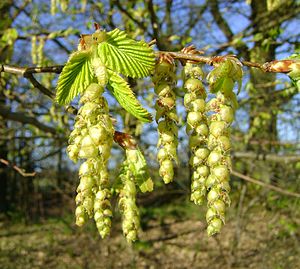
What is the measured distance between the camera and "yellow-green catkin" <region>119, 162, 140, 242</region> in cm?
88

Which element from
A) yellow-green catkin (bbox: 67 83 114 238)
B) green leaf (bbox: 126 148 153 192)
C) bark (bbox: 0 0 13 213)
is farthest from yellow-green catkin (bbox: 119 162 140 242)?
bark (bbox: 0 0 13 213)

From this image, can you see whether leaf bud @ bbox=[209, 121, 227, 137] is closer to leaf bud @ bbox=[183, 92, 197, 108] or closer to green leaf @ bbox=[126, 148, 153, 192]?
leaf bud @ bbox=[183, 92, 197, 108]

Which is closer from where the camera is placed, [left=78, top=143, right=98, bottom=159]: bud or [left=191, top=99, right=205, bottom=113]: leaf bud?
[left=78, top=143, right=98, bottom=159]: bud

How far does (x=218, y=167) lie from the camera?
2.58 ft

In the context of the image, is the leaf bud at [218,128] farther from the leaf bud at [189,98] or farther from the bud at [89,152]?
the bud at [89,152]

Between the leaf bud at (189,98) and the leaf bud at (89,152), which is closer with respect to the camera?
the leaf bud at (89,152)

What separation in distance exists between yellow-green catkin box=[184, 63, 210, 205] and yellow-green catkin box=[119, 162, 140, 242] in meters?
0.13

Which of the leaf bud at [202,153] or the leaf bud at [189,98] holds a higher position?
the leaf bud at [189,98]

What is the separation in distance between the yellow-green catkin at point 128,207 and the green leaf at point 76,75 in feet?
0.77

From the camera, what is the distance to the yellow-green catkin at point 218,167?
30.6 inches

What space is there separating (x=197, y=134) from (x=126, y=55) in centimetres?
23

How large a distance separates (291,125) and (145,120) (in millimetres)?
5324

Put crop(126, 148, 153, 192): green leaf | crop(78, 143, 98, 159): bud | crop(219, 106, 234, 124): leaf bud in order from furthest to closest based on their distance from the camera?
crop(126, 148, 153, 192): green leaf < crop(219, 106, 234, 124): leaf bud < crop(78, 143, 98, 159): bud

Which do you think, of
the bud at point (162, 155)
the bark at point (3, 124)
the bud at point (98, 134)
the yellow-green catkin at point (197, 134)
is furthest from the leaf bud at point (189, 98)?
the bark at point (3, 124)
